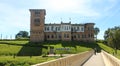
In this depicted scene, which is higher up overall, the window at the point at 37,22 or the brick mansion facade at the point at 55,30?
the window at the point at 37,22

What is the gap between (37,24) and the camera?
13438 cm

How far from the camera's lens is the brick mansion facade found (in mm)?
134000

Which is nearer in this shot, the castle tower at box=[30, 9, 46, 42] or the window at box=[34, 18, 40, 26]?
the castle tower at box=[30, 9, 46, 42]

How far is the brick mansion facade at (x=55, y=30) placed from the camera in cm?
13400

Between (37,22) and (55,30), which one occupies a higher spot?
(37,22)

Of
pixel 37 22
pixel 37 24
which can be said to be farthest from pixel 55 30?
pixel 37 22

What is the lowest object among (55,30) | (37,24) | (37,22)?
(55,30)

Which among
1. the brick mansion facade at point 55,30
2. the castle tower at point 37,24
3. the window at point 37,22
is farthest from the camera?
the window at point 37,22

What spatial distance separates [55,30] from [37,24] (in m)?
10.6

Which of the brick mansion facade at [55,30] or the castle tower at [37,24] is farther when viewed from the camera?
the brick mansion facade at [55,30]

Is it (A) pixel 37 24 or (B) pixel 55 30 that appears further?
(B) pixel 55 30

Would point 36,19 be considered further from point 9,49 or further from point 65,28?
point 9,49

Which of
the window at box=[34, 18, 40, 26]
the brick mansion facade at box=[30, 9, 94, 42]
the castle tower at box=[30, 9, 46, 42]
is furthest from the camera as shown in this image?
the window at box=[34, 18, 40, 26]

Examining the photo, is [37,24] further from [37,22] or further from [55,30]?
[55,30]
